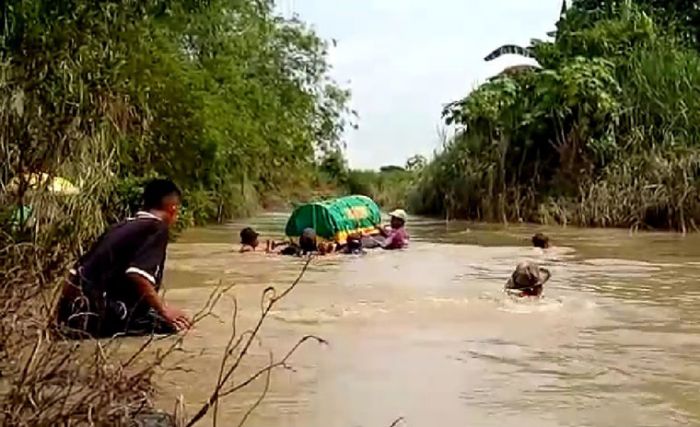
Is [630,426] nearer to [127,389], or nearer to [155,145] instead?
[127,389]

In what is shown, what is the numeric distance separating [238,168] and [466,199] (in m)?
5.54

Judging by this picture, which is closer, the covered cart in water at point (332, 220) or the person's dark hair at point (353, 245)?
the person's dark hair at point (353, 245)

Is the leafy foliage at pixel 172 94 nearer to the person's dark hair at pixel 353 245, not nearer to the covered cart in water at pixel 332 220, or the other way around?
the covered cart in water at pixel 332 220

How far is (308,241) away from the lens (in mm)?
16734

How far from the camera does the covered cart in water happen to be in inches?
710

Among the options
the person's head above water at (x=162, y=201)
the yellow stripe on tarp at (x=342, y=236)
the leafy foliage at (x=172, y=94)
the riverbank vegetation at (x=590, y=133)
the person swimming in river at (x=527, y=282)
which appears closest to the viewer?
the leafy foliage at (x=172, y=94)

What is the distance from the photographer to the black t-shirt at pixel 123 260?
24.7 ft

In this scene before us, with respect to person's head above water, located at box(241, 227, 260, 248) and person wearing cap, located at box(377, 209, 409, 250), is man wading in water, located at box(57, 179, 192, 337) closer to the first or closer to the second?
person's head above water, located at box(241, 227, 260, 248)

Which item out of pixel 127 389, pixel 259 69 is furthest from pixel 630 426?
pixel 259 69

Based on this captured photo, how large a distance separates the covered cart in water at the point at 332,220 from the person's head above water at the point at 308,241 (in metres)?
0.96

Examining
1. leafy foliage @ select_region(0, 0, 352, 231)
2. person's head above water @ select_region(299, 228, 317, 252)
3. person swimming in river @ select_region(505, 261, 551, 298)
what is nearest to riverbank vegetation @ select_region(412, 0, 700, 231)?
leafy foliage @ select_region(0, 0, 352, 231)

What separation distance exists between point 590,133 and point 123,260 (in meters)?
20.1

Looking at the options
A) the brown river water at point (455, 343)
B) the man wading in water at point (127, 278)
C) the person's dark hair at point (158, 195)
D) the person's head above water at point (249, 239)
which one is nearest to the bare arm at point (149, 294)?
the man wading in water at point (127, 278)

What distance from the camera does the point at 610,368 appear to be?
7.25 metres
